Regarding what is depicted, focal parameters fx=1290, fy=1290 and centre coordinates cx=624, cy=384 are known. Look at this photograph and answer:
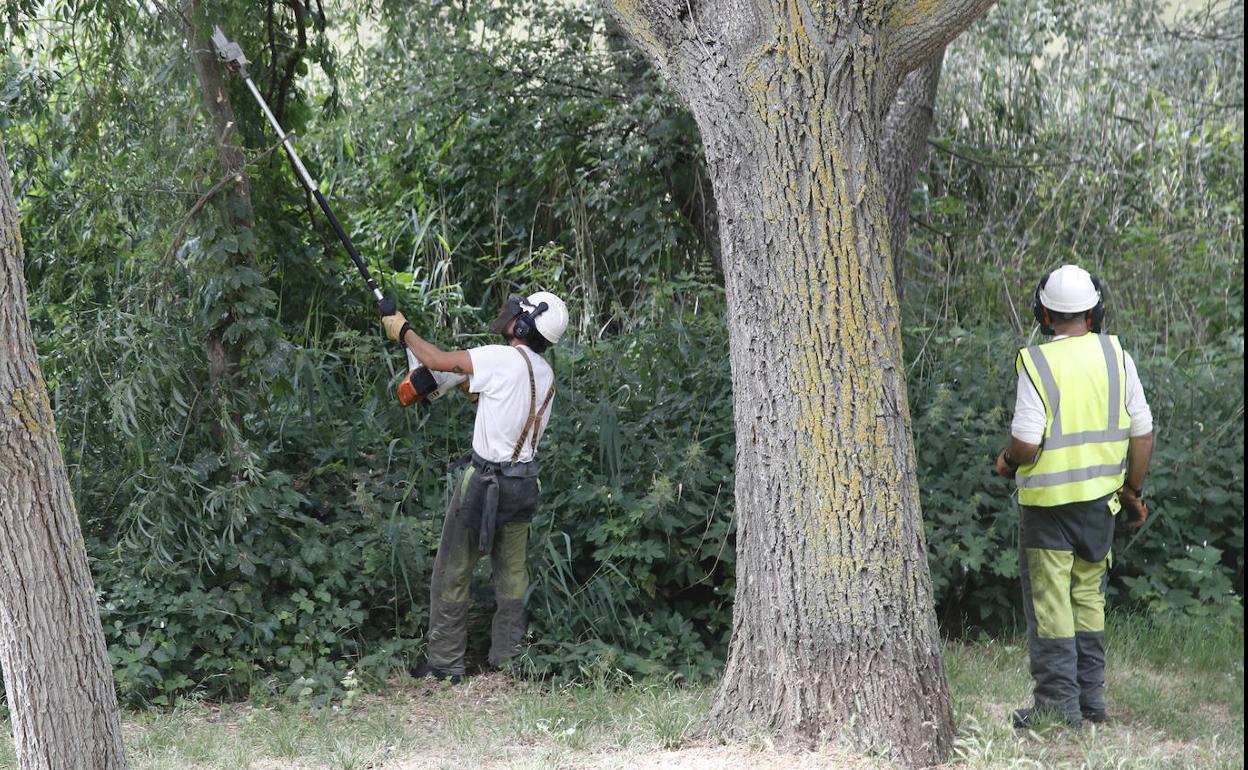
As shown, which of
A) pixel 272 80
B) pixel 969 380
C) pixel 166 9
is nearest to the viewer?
pixel 166 9

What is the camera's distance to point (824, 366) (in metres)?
4.35

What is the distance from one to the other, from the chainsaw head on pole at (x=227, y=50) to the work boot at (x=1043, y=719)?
4.48m

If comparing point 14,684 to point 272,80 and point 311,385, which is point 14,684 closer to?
point 311,385

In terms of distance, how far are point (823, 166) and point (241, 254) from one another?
3.20m

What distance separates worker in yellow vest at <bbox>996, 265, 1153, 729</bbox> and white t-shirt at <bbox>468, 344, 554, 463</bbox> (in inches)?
83.0

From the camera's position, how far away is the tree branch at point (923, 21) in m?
4.51

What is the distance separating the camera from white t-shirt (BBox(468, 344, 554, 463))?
575 cm

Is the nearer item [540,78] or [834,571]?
[834,571]

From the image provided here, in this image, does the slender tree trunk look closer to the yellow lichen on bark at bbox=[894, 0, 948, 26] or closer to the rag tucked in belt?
the rag tucked in belt

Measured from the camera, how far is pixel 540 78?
30.3 feet

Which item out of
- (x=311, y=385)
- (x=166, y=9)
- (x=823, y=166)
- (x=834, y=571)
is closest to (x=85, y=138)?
(x=166, y=9)

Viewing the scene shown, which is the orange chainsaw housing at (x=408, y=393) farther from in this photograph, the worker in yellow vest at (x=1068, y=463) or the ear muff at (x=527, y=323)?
the worker in yellow vest at (x=1068, y=463)

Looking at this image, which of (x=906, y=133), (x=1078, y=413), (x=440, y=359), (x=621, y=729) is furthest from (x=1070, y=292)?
(x=906, y=133)

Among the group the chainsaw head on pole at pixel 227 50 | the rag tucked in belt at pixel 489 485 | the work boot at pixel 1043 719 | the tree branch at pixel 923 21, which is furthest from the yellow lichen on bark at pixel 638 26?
the work boot at pixel 1043 719
